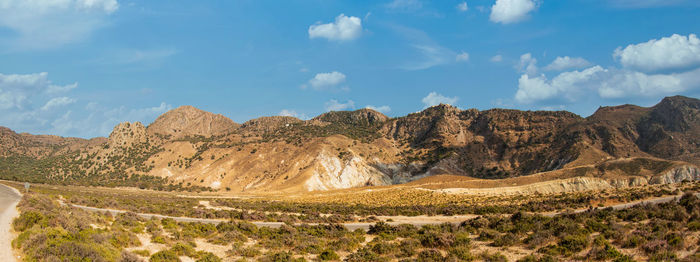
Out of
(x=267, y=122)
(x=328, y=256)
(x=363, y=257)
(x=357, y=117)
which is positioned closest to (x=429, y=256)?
(x=363, y=257)

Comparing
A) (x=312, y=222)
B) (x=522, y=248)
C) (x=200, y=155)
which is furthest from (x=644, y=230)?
(x=200, y=155)

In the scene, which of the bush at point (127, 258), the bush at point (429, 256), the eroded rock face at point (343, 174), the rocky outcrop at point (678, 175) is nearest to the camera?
the bush at point (127, 258)

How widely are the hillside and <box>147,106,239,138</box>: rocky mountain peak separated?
23162 millimetres

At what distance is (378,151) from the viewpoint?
129500mm

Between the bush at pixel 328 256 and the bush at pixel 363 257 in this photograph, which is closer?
the bush at pixel 363 257

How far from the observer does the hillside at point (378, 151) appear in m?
109

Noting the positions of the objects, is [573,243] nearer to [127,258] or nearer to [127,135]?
[127,258]

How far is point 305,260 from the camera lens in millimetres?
17688

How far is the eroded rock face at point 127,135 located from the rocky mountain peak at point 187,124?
22292 mm

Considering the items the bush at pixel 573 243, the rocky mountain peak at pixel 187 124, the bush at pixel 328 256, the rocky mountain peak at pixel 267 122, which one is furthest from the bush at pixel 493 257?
the rocky mountain peak at pixel 187 124

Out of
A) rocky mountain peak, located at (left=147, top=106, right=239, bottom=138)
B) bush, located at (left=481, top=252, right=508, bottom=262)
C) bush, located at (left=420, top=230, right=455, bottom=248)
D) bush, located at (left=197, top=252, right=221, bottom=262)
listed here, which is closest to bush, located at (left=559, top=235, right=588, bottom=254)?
bush, located at (left=481, top=252, right=508, bottom=262)

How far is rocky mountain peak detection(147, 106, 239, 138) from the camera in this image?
586 feet

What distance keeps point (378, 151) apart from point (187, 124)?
4137 inches

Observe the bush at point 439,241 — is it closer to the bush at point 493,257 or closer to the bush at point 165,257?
the bush at point 493,257
